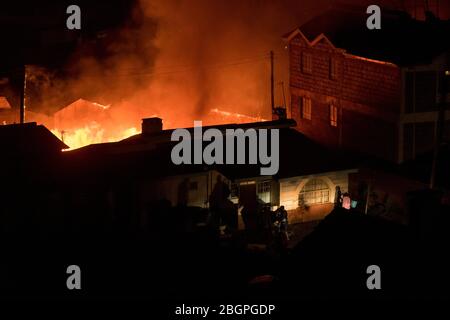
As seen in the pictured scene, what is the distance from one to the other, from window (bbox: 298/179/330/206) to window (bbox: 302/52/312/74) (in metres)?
8.76

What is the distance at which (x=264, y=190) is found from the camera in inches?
1038

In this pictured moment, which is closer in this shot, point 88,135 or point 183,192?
point 183,192

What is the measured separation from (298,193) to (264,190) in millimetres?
1288

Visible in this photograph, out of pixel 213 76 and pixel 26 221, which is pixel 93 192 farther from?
pixel 213 76

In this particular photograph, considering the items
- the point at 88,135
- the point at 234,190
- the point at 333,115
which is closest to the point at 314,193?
the point at 234,190

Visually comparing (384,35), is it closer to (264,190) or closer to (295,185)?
(295,185)

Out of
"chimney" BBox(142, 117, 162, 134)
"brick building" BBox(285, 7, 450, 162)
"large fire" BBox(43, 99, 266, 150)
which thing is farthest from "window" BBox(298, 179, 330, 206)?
"large fire" BBox(43, 99, 266, 150)

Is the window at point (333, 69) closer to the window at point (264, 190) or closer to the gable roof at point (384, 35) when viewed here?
the gable roof at point (384, 35)

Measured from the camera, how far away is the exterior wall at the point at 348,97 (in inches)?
1217

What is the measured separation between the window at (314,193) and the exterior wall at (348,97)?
15.9 feet

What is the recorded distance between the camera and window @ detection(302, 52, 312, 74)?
3459cm

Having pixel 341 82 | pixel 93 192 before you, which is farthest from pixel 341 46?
pixel 93 192

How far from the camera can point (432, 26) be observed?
33062mm
